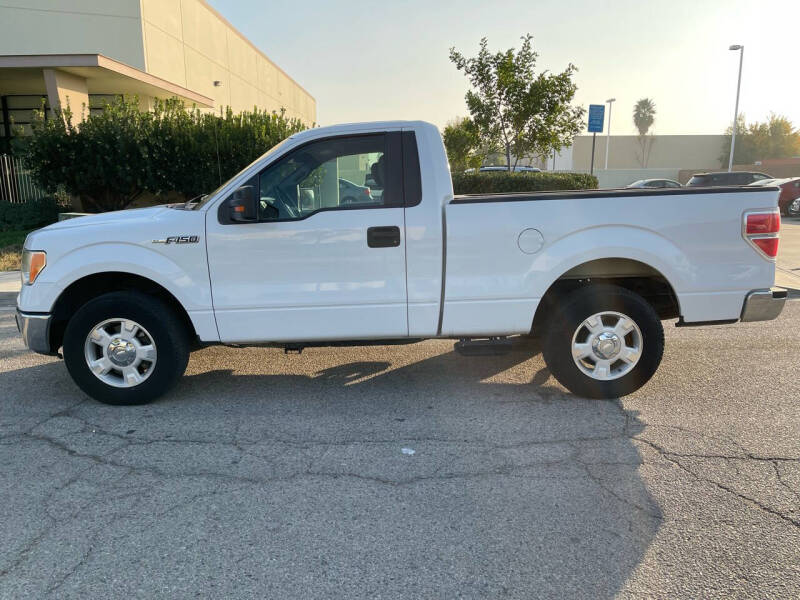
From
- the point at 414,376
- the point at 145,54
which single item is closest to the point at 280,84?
the point at 145,54

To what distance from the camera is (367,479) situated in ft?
11.5

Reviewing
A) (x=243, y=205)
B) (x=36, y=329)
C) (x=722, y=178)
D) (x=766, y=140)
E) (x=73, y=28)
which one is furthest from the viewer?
(x=766, y=140)

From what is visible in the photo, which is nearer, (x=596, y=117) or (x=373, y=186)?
(x=373, y=186)

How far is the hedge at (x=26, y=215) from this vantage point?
15.7 m

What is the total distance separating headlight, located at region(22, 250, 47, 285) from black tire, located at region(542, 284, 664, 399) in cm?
388

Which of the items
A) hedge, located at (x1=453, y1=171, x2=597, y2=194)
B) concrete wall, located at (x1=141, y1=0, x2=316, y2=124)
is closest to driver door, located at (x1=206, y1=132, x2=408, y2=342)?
hedge, located at (x1=453, y1=171, x2=597, y2=194)

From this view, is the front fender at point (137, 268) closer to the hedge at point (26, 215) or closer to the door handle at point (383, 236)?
the door handle at point (383, 236)

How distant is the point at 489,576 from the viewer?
103 inches

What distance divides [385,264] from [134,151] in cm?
1280

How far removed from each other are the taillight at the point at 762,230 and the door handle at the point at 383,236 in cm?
261

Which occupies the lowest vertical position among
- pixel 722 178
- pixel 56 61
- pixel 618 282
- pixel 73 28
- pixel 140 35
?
pixel 618 282

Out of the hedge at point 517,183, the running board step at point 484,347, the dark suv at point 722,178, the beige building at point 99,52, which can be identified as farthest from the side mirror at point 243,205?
the dark suv at point 722,178

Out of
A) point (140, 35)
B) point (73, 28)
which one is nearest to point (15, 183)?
point (73, 28)

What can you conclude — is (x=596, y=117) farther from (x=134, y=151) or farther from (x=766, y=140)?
(x=766, y=140)
